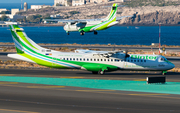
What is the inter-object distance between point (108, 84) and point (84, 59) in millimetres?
8961

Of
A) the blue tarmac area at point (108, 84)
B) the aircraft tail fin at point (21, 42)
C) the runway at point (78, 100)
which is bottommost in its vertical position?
the blue tarmac area at point (108, 84)

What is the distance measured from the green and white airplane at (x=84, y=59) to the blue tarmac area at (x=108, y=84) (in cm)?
443

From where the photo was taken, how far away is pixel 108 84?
110 ft

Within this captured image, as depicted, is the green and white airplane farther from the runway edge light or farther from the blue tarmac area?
the runway edge light

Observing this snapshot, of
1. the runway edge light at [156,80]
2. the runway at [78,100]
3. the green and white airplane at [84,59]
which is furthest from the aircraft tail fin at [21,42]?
the runway edge light at [156,80]

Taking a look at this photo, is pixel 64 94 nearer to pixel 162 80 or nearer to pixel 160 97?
pixel 160 97

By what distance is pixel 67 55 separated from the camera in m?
41.4

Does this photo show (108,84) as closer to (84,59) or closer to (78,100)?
(84,59)

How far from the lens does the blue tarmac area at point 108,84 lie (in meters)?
30.5

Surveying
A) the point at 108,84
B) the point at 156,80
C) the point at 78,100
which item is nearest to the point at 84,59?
the point at 108,84

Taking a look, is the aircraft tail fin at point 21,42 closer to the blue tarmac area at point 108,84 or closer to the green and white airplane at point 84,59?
the green and white airplane at point 84,59

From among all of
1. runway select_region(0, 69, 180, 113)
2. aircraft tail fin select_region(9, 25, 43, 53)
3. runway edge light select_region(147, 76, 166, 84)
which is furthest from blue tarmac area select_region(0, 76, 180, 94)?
aircraft tail fin select_region(9, 25, 43, 53)

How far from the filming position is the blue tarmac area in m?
30.5

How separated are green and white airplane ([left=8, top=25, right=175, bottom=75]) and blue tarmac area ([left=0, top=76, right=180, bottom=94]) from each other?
4430 millimetres
